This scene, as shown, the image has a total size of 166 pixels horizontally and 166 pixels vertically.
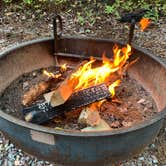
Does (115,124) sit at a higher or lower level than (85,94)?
lower

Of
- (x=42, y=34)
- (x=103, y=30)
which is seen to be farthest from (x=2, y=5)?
(x=103, y=30)

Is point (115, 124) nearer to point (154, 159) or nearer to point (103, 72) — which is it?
point (103, 72)

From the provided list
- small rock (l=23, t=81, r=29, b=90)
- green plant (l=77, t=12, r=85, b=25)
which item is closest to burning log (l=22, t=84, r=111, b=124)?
small rock (l=23, t=81, r=29, b=90)

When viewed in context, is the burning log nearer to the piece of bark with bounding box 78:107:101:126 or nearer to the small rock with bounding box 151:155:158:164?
the piece of bark with bounding box 78:107:101:126

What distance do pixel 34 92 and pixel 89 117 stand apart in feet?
1.63

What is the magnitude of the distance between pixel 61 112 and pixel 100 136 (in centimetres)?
48

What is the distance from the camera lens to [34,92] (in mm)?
2225

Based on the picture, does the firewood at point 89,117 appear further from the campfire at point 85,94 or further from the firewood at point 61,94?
the firewood at point 61,94

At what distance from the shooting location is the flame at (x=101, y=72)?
2.14m

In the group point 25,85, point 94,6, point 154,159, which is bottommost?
point 154,159

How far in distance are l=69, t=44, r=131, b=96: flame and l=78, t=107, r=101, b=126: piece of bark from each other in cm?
21

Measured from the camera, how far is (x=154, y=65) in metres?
2.16

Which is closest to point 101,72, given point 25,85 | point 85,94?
point 85,94

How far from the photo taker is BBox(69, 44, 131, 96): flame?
84.4 inches
